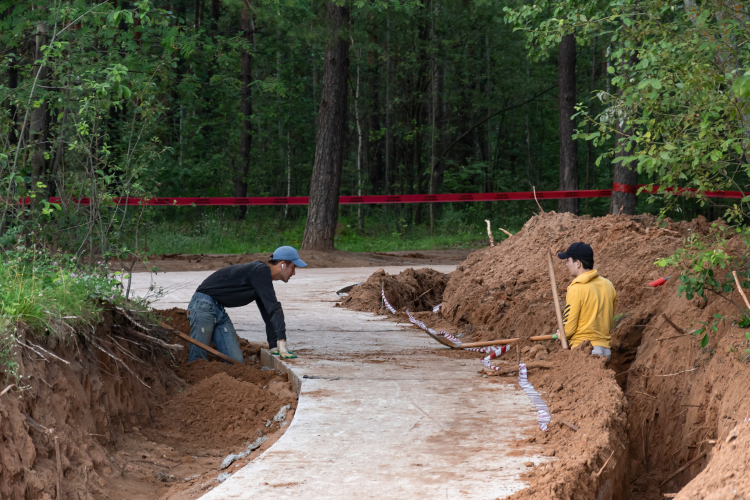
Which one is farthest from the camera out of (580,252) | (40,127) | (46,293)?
(40,127)

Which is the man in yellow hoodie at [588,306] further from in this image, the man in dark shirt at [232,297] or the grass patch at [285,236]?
the grass patch at [285,236]

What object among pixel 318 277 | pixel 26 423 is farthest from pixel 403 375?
pixel 318 277

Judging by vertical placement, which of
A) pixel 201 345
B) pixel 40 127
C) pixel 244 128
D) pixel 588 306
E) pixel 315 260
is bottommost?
pixel 201 345

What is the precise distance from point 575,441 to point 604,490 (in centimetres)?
39

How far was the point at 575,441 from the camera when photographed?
429 centimetres

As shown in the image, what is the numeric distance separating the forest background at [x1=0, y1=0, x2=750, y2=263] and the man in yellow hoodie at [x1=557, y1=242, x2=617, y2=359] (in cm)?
95

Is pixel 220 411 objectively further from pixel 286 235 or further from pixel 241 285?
pixel 286 235

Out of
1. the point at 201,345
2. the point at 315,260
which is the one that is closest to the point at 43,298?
the point at 201,345

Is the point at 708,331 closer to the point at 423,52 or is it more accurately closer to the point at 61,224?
Answer: the point at 61,224

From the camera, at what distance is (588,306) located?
6.30 metres

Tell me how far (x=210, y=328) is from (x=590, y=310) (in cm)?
376

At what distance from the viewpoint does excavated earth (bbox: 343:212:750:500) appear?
3.90 m

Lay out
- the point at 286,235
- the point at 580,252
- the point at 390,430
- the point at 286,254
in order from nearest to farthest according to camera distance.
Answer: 1. the point at 390,430
2. the point at 580,252
3. the point at 286,254
4. the point at 286,235

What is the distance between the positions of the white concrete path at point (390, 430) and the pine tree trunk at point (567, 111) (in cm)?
1558
